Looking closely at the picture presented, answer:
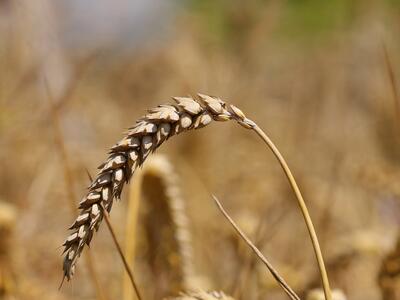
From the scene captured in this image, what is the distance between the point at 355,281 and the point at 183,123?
122 centimetres

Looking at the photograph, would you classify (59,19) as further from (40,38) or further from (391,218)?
(391,218)

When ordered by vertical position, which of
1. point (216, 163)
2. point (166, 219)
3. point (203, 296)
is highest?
point (216, 163)

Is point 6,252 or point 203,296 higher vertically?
point 6,252

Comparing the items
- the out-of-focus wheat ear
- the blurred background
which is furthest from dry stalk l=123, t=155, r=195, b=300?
the out-of-focus wheat ear

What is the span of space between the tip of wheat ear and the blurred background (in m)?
0.39

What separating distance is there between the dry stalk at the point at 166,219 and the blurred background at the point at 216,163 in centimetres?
8

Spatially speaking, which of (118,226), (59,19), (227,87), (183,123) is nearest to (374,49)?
(59,19)

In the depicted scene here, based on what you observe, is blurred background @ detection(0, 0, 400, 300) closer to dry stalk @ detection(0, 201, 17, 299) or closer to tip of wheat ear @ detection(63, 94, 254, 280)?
dry stalk @ detection(0, 201, 17, 299)

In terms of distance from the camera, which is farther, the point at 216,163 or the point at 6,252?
the point at 216,163

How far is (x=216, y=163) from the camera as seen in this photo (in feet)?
8.06

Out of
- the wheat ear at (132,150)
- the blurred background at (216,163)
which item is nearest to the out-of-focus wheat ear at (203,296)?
the wheat ear at (132,150)

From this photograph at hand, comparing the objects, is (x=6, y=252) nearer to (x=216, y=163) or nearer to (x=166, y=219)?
(x=166, y=219)

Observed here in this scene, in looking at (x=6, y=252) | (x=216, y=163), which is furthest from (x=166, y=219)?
(x=216, y=163)

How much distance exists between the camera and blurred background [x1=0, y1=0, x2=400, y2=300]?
4.60ft
